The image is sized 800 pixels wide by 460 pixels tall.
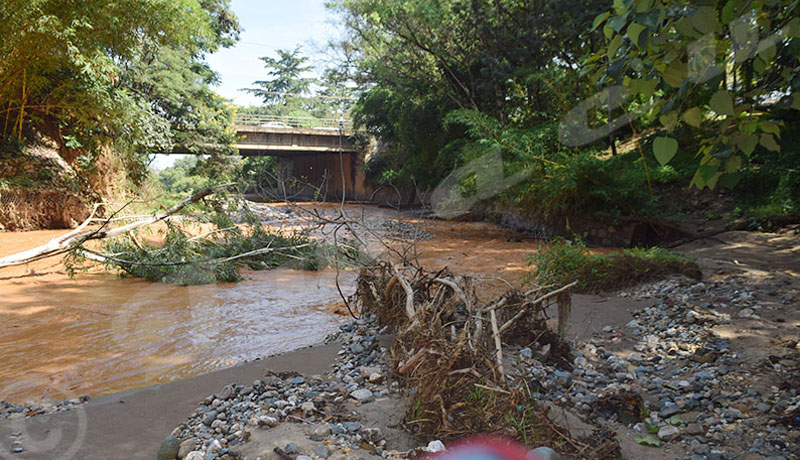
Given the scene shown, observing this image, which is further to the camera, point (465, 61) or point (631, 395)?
point (465, 61)

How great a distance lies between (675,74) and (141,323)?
5816 millimetres

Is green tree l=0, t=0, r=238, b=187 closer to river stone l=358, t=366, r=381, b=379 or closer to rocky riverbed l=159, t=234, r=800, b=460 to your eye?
rocky riverbed l=159, t=234, r=800, b=460

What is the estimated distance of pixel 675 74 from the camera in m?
1.60

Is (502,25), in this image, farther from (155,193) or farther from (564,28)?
(155,193)

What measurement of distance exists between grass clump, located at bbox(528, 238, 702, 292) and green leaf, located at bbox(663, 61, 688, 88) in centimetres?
424

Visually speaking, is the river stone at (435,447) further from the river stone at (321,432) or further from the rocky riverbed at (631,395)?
the river stone at (321,432)

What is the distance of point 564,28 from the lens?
12891 mm

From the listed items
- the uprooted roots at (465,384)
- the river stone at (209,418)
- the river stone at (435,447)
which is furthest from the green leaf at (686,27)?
the river stone at (209,418)

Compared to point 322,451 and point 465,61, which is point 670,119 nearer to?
point 322,451

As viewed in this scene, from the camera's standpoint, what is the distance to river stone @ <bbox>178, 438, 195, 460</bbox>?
2.51m

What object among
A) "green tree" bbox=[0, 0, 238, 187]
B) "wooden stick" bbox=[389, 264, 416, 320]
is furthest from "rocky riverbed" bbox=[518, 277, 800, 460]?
"green tree" bbox=[0, 0, 238, 187]

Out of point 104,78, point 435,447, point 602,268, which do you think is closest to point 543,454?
point 435,447

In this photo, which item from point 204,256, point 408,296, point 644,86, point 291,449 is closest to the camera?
point 644,86

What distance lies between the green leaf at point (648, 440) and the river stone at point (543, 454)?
676 millimetres
